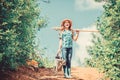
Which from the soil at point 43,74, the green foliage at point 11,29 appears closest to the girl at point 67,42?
the soil at point 43,74

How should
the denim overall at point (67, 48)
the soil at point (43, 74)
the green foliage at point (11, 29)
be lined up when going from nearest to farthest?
the green foliage at point (11, 29), the soil at point (43, 74), the denim overall at point (67, 48)

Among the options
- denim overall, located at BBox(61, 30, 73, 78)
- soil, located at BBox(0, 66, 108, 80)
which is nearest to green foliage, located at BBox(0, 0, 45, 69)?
soil, located at BBox(0, 66, 108, 80)

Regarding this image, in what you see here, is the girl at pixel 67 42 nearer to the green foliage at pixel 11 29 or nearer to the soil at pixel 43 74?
the soil at pixel 43 74

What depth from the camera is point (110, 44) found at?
13828mm

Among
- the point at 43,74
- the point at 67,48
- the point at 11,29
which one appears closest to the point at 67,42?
the point at 67,48

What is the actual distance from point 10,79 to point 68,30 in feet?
11.4

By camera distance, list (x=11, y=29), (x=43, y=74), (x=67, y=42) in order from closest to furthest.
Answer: (x=11, y=29), (x=67, y=42), (x=43, y=74)

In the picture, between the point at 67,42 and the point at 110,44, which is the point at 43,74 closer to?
the point at 67,42

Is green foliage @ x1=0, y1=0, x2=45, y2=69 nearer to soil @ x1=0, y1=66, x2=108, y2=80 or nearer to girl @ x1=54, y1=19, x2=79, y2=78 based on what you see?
soil @ x1=0, y1=66, x2=108, y2=80

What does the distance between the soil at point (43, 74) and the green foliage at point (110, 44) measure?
1553 millimetres

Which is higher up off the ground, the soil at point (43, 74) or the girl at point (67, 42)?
the girl at point (67, 42)

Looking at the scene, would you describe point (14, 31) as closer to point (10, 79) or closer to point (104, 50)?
point (10, 79)

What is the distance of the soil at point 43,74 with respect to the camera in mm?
15203

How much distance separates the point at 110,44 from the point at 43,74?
4.89 meters
